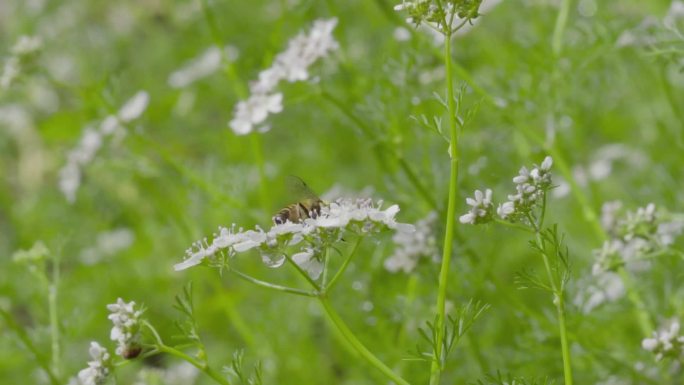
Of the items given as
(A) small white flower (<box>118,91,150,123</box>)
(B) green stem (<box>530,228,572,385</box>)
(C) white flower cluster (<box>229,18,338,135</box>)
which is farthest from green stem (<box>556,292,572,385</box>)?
(A) small white flower (<box>118,91,150,123</box>)

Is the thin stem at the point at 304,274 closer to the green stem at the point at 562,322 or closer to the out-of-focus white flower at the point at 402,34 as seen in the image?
the green stem at the point at 562,322

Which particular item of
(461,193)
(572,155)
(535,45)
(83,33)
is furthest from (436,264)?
(83,33)

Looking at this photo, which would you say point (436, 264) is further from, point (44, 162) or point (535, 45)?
point (44, 162)

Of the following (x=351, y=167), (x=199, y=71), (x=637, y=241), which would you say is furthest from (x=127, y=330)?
(x=351, y=167)

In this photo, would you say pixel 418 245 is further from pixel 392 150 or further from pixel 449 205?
pixel 449 205

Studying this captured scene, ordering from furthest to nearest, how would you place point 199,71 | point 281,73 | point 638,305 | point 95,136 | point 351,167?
point 351,167
point 199,71
point 95,136
point 281,73
point 638,305
